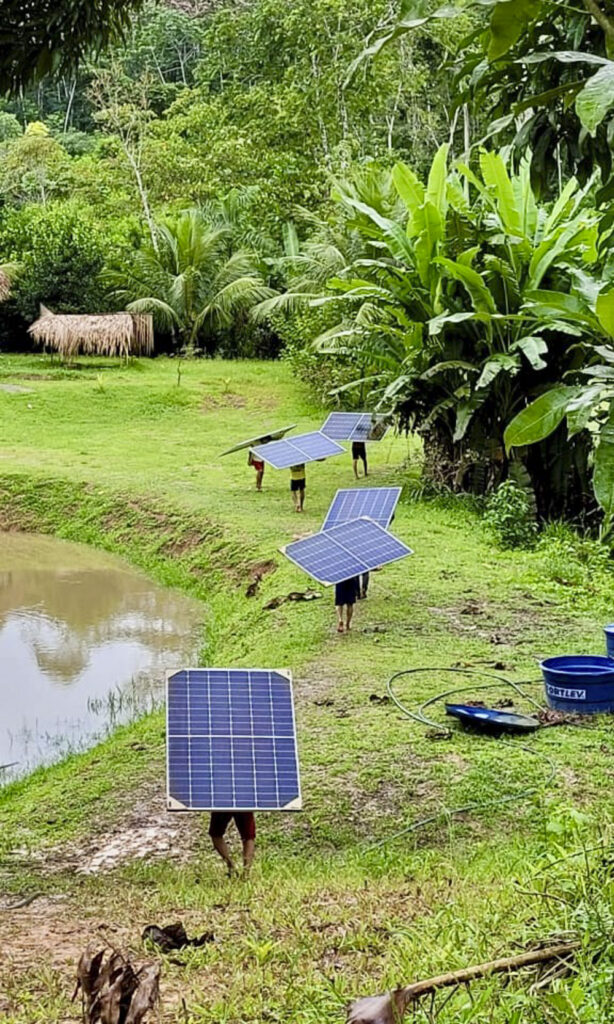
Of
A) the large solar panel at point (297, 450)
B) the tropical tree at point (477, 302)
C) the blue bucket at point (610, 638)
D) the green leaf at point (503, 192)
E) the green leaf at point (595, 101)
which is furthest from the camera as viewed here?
the large solar panel at point (297, 450)

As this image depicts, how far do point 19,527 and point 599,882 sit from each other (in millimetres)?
10851

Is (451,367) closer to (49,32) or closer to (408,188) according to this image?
(408,188)

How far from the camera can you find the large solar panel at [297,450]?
11.5 meters

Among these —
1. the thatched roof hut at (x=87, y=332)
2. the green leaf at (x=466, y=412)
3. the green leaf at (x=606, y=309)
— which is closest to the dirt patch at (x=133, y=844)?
the green leaf at (x=606, y=309)

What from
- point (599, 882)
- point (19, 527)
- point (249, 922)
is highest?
point (599, 882)

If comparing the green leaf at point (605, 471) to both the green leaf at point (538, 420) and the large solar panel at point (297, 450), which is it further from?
the large solar panel at point (297, 450)

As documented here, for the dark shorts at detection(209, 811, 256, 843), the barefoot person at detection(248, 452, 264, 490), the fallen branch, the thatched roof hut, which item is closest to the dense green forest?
the fallen branch

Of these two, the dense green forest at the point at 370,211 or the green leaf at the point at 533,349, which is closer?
the dense green forest at the point at 370,211

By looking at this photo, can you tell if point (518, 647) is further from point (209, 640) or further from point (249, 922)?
point (249, 922)

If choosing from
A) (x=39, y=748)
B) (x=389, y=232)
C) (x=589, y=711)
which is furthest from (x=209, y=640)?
Answer: (x=389, y=232)

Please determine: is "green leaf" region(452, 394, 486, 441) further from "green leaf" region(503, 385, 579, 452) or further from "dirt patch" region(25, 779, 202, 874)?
"green leaf" region(503, 385, 579, 452)

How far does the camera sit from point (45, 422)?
58.0 ft

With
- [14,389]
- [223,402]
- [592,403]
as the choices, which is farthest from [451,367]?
[14,389]

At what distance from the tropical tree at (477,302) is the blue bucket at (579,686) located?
4540 millimetres
